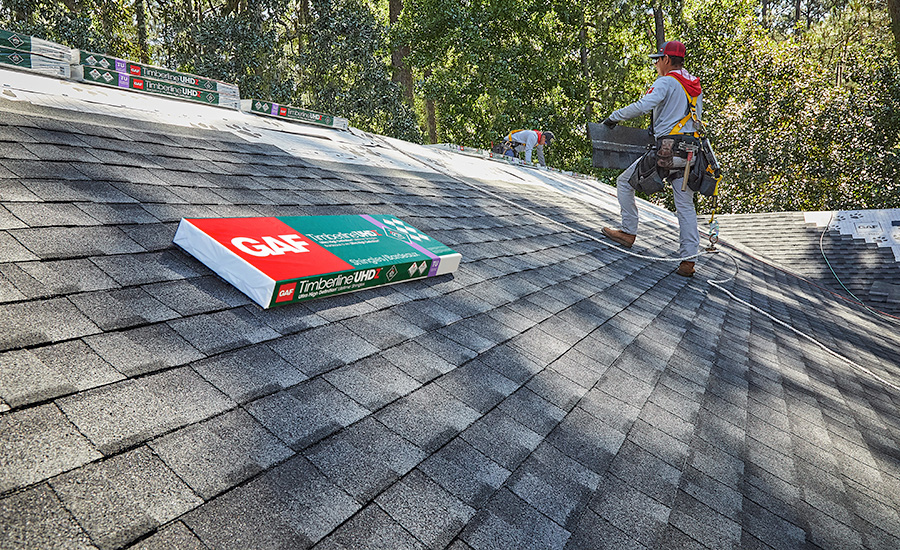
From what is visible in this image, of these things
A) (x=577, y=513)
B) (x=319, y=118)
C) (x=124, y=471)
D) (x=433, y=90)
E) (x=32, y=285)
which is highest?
(x=433, y=90)

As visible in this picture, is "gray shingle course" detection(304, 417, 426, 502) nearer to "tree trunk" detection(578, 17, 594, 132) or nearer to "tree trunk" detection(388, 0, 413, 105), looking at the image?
"tree trunk" detection(388, 0, 413, 105)

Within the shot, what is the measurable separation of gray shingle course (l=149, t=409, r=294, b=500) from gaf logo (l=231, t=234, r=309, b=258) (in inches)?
34.0

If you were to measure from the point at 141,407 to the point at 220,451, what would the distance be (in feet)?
0.77

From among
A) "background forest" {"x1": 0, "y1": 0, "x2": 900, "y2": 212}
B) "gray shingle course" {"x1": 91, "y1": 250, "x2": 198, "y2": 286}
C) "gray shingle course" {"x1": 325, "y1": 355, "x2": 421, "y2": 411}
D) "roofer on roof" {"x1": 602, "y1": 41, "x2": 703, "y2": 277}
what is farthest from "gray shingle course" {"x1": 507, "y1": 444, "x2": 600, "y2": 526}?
"background forest" {"x1": 0, "y1": 0, "x2": 900, "y2": 212}

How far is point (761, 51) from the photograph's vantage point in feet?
78.3

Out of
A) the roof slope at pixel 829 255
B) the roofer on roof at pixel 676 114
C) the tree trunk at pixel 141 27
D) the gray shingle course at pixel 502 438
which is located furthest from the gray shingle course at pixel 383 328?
the tree trunk at pixel 141 27

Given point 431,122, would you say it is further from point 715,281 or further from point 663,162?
point 663,162

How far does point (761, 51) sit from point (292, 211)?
27575mm

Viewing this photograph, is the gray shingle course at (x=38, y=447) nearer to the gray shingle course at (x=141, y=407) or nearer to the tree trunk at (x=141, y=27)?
the gray shingle course at (x=141, y=407)

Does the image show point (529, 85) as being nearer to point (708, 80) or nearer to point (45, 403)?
point (708, 80)

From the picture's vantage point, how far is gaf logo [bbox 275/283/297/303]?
1963mm

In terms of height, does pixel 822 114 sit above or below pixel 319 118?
above

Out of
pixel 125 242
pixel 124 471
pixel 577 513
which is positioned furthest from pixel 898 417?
pixel 125 242

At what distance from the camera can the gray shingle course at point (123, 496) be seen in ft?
3.15
